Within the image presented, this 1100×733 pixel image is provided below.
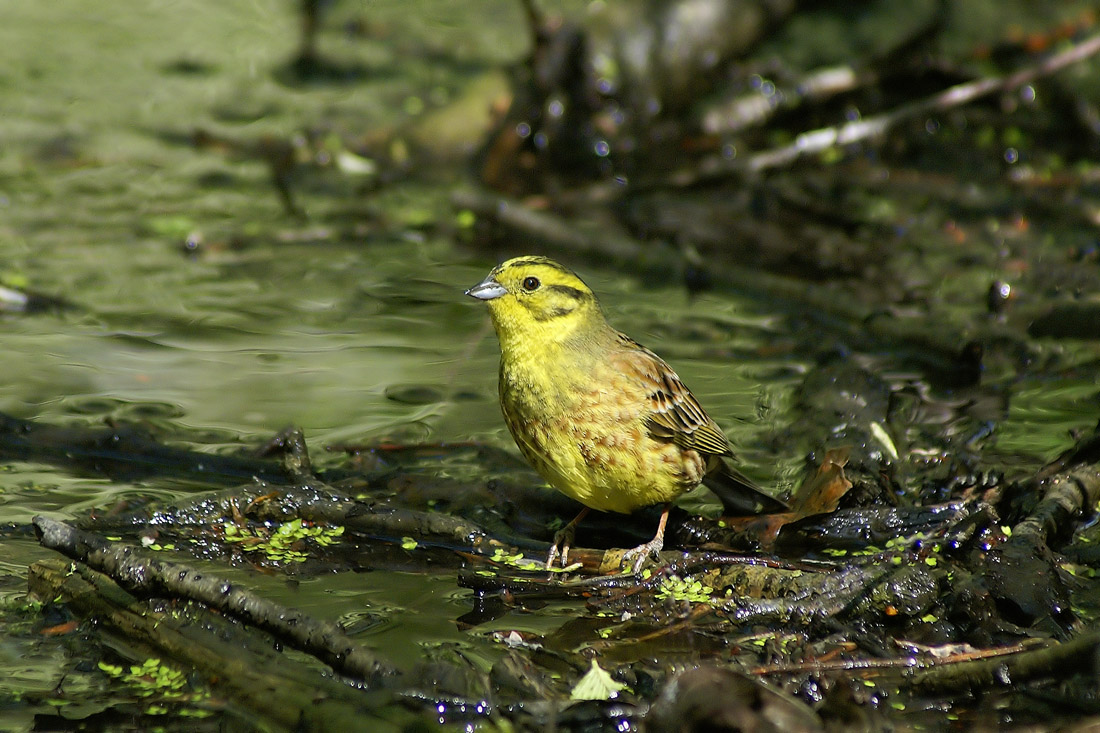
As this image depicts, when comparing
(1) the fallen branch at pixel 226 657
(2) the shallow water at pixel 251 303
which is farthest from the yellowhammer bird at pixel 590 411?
(1) the fallen branch at pixel 226 657

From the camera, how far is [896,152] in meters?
9.86

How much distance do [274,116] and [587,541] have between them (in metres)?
6.86

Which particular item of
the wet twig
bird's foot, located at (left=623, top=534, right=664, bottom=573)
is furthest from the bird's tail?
the wet twig

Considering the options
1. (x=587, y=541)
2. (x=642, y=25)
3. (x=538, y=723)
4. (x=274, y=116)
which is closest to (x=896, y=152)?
(x=642, y=25)

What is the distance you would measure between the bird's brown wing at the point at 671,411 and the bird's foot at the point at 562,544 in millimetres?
519

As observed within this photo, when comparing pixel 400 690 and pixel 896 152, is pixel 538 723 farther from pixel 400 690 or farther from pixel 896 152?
pixel 896 152

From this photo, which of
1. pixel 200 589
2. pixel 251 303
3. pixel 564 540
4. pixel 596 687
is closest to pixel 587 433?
pixel 564 540

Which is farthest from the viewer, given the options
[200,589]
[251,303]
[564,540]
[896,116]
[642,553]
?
[896,116]

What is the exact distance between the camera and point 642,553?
439 cm

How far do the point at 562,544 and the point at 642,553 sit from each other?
363 mm

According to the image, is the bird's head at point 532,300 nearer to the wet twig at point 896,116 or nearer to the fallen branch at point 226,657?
the fallen branch at point 226,657

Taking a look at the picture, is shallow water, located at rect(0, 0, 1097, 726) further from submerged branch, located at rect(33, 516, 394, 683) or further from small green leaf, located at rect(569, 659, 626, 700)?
→ small green leaf, located at rect(569, 659, 626, 700)

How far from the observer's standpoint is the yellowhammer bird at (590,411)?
178 inches

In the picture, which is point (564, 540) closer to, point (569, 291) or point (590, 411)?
point (590, 411)
